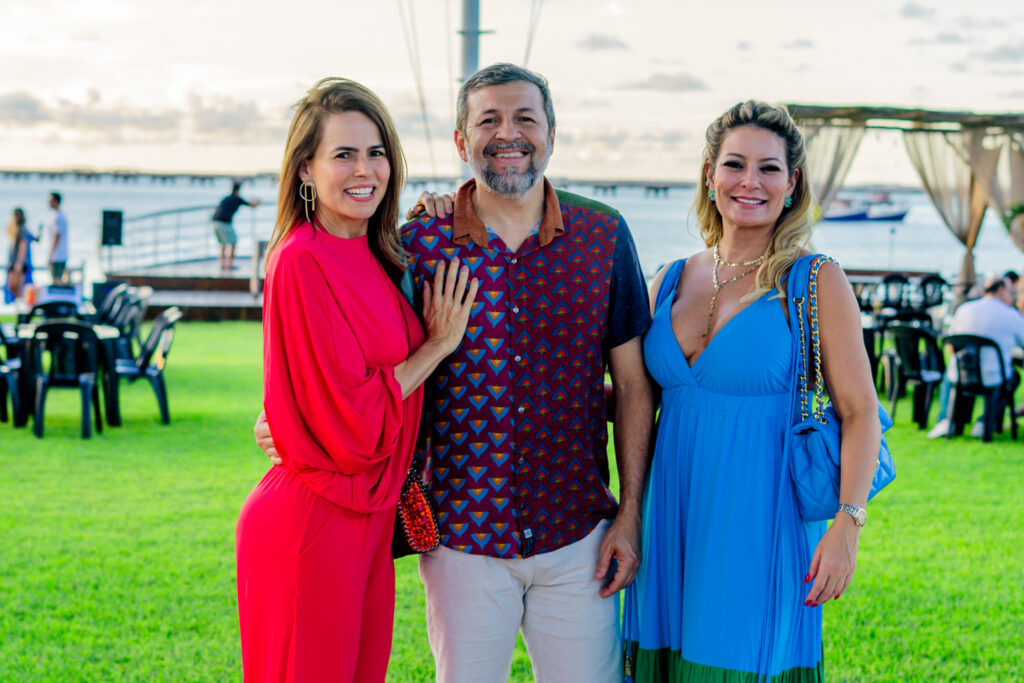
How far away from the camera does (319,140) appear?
219 cm

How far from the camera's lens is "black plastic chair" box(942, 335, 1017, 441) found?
784 centimetres

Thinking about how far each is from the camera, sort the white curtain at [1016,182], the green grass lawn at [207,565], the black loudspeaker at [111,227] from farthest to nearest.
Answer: the black loudspeaker at [111,227], the white curtain at [1016,182], the green grass lawn at [207,565]

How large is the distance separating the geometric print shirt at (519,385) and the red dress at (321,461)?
0.52ft

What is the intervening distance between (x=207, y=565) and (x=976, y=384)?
20.5ft

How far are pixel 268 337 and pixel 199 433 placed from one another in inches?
244

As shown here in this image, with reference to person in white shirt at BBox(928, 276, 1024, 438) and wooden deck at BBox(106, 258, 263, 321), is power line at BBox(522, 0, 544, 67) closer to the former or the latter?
person in white shirt at BBox(928, 276, 1024, 438)

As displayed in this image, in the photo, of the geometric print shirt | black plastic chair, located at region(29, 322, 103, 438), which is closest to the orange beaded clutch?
the geometric print shirt

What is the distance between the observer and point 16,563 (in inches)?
193

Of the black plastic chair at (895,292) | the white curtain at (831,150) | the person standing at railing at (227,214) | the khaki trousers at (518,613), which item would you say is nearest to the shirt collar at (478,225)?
the khaki trousers at (518,613)

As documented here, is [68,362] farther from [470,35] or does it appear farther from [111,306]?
[470,35]

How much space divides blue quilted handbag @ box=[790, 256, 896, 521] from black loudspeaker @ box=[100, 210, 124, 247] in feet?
50.4

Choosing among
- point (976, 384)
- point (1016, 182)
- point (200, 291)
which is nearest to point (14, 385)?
point (976, 384)

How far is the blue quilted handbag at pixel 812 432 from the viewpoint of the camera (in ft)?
7.36

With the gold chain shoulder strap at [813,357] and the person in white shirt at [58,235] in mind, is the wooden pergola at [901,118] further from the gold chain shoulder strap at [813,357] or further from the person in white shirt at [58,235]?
the gold chain shoulder strap at [813,357]
